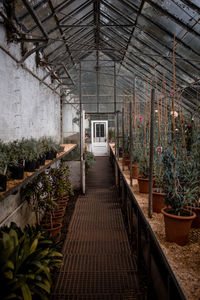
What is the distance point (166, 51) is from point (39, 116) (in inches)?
133

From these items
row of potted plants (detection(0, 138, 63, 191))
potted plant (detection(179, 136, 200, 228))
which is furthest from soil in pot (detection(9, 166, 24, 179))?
potted plant (detection(179, 136, 200, 228))

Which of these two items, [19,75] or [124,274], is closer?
[124,274]

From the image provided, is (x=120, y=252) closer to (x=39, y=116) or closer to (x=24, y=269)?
(x=24, y=269)

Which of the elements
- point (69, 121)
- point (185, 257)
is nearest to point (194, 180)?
point (185, 257)

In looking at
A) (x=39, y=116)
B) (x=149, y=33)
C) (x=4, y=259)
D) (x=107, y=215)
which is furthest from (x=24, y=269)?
(x=149, y=33)

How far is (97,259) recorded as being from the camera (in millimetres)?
3059

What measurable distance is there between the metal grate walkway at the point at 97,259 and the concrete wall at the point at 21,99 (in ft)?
6.15

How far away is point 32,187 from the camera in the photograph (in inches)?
138

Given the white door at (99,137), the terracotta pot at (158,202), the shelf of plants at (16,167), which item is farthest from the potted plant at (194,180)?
the white door at (99,137)

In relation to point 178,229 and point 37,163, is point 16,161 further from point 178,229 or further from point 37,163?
point 178,229

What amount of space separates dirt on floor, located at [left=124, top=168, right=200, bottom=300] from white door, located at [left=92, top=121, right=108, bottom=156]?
10913mm

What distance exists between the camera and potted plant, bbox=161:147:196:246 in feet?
5.66

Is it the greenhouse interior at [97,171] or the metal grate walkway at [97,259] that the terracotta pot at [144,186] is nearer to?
the greenhouse interior at [97,171]

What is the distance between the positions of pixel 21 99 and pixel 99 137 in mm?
9211
